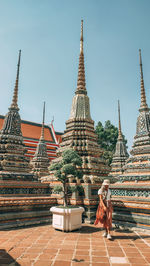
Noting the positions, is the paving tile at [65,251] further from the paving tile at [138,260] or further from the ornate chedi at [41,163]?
the ornate chedi at [41,163]

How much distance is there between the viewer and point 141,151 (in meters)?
9.97

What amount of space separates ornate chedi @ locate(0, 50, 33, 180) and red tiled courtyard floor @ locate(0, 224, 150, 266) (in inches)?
147

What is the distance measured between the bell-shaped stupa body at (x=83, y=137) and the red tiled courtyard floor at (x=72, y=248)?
356cm

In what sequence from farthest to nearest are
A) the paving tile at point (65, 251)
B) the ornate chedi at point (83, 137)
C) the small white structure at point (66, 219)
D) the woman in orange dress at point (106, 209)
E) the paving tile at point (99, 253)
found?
the ornate chedi at point (83, 137) → the small white structure at point (66, 219) → the woman in orange dress at point (106, 209) → the paving tile at point (65, 251) → the paving tile at point (99, 253)

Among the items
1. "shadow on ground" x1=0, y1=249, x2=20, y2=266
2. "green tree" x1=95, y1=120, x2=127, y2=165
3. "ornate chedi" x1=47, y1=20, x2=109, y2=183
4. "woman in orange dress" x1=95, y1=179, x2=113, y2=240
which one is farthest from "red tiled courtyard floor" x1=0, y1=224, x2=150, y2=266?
"green tree" x1=95, y1=120, x2=127, y2=165

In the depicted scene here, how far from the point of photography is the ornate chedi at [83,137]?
1036 cm

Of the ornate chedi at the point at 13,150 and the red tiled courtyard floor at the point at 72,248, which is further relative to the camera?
the ornate chedi at the point at 13,150

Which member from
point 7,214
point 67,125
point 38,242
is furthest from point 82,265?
point 67,125

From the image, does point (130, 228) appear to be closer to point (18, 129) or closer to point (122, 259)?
point (122, 259)

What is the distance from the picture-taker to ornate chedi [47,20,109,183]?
34.0ft

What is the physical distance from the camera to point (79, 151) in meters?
11.0

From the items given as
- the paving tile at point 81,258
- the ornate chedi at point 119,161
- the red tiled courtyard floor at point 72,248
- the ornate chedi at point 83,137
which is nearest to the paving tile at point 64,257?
the red tiled courtyard floor at point 72,248

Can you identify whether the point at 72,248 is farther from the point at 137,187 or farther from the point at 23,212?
the point at 137,187

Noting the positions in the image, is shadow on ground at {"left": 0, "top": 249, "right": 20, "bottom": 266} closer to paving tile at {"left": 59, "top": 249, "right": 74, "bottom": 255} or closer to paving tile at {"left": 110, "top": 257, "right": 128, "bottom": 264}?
paving tile at {"left": 59, "top": 249, "right": 74, "bottom": 255}
